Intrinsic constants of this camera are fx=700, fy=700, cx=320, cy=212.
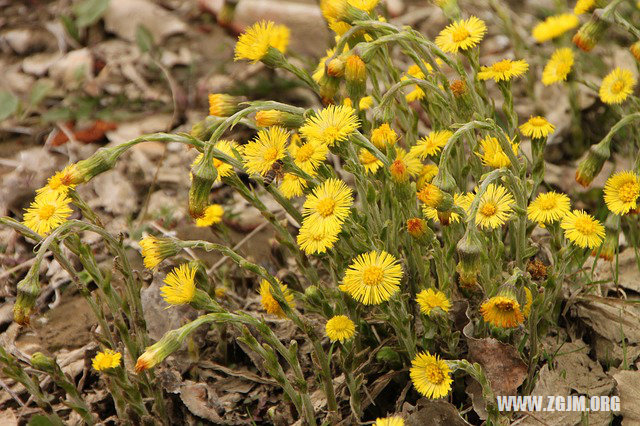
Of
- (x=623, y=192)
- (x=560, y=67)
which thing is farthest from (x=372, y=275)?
(x=560, y=67)

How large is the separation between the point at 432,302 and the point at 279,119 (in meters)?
0.67

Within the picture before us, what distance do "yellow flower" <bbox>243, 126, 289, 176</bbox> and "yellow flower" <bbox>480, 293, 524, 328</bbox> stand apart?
0.68 meters

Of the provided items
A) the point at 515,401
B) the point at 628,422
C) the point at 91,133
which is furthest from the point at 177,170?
the point at 628,422

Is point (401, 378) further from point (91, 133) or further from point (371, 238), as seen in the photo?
point (91, 133)

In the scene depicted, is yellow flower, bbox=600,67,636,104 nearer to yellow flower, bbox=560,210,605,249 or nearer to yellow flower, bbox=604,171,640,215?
yellow flower, bbox=604,171,640,215

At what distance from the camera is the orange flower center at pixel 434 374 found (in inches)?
74.7

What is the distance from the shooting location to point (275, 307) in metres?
2.04

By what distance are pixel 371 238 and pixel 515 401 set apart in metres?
0.64

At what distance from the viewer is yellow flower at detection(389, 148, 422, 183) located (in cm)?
192

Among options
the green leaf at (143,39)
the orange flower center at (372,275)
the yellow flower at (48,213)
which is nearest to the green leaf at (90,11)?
the green leaf at (143,39)

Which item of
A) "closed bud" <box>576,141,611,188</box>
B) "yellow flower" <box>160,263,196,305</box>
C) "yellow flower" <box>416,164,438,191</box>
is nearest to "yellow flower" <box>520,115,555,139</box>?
"closed bud" <box>576,141,611,188</box>

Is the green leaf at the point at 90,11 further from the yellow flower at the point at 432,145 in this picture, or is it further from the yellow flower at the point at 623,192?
the yellow flower at the point at 623,192

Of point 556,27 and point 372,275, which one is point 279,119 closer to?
point 372,275

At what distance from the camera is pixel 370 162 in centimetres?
206
